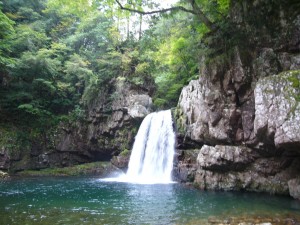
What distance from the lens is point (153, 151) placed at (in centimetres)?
2138

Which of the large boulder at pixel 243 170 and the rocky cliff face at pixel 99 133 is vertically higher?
the rocky cliff face at pixel 99 133

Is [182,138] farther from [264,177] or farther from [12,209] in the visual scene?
[12,209]

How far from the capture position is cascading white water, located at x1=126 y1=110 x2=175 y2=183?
65.7 ft

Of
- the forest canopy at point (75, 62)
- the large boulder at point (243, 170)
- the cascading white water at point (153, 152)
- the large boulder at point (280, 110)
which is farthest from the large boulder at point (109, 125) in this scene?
the large boulder at point (280, 110)

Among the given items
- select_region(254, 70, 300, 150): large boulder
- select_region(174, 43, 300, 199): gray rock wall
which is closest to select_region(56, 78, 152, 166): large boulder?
select_region(174, 43, 300, 199): gray rock wall

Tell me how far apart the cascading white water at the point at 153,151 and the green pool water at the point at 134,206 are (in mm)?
4019

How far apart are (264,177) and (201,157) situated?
3546mm

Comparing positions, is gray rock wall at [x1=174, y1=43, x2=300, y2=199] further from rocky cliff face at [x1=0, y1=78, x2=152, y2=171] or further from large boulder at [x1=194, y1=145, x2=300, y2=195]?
rocky cliff face at [x1=0, y1=78, x2=152, y2=171]

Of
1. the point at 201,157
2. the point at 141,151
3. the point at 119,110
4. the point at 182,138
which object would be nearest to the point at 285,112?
the point at 201,157

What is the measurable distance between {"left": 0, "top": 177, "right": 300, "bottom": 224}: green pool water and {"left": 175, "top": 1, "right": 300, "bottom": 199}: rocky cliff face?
131cm

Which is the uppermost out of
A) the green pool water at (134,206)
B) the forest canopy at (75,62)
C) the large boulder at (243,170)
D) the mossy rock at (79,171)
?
the forest canopy at (75,62)

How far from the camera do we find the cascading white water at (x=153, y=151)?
20.0 meters

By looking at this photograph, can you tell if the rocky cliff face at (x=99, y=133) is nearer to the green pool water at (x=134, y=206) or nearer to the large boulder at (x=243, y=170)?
the green pool water at (x=134, y=206)

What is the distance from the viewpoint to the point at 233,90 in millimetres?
15219
